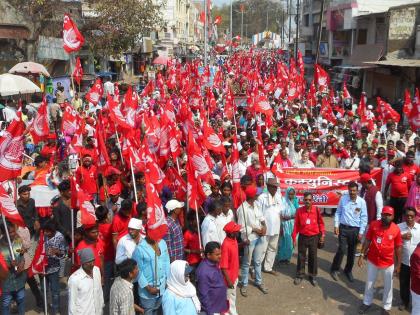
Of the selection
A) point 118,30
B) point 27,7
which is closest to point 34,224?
point 27,7

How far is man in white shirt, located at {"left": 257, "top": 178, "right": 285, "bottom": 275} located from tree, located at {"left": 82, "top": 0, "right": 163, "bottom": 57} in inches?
739

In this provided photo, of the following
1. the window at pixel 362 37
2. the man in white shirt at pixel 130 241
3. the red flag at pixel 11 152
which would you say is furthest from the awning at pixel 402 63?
the red flag at pixel 11 152

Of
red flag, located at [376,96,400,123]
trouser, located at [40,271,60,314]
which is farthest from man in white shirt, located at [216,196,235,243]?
red flag, located at [376,96,400,123]

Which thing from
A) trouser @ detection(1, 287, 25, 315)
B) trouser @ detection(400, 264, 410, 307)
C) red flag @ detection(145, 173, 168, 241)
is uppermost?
red flag @ detection(145, 173, 168, 241)

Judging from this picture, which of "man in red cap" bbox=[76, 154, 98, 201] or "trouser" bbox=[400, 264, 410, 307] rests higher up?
"man in red cap" bbox=[76, 154, 98, 201]

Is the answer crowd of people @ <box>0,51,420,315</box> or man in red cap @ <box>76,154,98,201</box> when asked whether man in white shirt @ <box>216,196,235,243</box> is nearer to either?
crowd of people @ <box>0,51,420,315</box>

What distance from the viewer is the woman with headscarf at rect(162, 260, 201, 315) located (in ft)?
15.4

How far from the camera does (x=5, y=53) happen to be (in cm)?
2114

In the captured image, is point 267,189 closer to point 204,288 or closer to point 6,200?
point 204,288

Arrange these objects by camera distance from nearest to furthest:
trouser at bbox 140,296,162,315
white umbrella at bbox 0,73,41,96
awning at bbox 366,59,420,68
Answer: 1. trouser at bbox 140,296,162,315
2. white umbrella at bbox 0,73,41,96
3. awning at bbox 366,59,420,68

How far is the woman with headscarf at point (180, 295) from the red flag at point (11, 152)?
2.42 m

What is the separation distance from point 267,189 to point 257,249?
969mm

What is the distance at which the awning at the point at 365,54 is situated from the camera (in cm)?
2697

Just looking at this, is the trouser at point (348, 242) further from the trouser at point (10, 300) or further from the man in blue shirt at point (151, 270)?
the trouser at point (10, 300)
